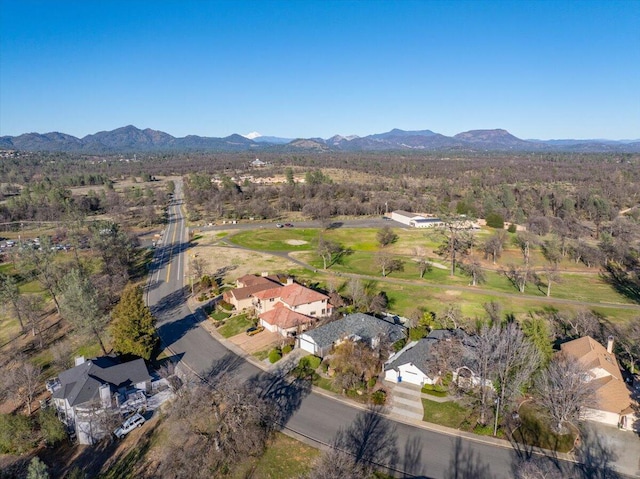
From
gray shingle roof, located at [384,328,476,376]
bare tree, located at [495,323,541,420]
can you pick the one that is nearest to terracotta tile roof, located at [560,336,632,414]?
bare tree, located at [495,323,541,420]

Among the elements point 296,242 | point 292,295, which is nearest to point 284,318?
point 292,295

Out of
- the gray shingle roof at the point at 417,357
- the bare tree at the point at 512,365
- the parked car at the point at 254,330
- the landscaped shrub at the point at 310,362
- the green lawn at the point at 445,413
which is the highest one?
the bare tree at the point at 512,365

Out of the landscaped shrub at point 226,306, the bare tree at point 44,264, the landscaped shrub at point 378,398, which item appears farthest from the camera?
the bare tree at point 44,264

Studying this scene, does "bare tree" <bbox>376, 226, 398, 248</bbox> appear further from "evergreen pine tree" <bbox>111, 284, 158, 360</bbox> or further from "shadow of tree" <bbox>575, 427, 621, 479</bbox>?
"shadow of tree" <bbox>575, 427, 621, 479</bbox>

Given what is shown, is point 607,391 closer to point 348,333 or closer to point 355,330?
point 355,330

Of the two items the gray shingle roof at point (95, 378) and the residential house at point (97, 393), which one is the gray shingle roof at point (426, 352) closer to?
the residential house at point (97, 393)

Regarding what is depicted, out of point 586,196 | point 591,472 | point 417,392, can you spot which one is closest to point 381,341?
point 417,392

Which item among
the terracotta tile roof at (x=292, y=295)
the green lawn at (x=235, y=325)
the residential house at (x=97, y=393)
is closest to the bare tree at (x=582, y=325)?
the terracotta tile roof at (x=292, y=295)
